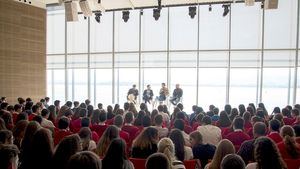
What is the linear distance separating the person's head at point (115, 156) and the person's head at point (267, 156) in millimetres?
1347

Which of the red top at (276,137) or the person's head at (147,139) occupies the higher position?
the person's head at (147,139)

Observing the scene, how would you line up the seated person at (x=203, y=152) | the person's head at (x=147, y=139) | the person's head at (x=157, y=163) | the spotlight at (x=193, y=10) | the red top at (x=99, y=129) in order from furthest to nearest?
the spotlight at (x=193, y=10) < the red top at (x=99, y=129) < the seated person at (x=203, y=152) < the person's head at (x=147, y=139) < the person's head at (x=157, y=163)

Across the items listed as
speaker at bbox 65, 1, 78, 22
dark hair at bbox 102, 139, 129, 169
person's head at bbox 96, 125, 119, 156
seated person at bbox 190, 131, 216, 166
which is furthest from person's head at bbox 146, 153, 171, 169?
speaker at bbox 65, 1, 78, 22

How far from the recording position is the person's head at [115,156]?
298 centimetres

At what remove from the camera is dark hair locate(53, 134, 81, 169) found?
310 centimetres

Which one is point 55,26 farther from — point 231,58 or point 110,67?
point 231,58

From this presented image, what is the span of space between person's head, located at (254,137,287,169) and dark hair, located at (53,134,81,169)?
6.03ft

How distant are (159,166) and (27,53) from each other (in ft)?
45.3

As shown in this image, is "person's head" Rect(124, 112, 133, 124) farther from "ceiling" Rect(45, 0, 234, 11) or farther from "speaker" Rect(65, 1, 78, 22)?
"ceiling" Rect(45, 0, 234, 11)

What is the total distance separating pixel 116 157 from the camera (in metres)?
3.00

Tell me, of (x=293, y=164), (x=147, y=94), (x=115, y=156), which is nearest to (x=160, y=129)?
(x=293, y=164)

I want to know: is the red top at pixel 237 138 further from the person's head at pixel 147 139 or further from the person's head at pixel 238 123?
the person's head at pixel 147 139

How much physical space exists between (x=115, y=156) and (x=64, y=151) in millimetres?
553

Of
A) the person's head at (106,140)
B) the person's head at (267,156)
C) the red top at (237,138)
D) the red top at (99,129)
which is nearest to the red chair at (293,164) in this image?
the person's head at (267,156)
